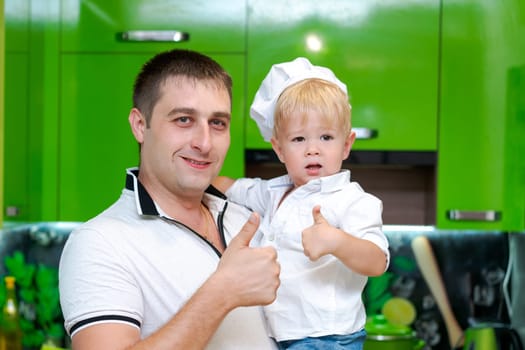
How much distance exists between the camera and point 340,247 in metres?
1.32

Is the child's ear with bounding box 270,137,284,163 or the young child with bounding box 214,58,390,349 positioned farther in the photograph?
the child's ear with bounding box 270,137,284,163

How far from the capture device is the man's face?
1.45m

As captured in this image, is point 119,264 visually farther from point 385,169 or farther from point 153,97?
point 385,169

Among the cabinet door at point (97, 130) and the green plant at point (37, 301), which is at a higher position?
the cabinet door at point (97, 130)

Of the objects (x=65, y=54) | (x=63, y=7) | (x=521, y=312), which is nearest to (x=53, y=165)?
(x=65, y=54)

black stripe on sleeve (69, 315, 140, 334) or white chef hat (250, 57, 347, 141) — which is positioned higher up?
white chef hat (250, 57, 347, 141)

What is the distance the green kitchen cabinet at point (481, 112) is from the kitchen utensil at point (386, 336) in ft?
1.53

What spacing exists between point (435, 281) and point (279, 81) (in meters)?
1.59

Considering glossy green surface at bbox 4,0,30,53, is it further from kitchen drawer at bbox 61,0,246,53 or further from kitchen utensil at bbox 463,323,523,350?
kitchen utensil at bbox 463,323,523,350

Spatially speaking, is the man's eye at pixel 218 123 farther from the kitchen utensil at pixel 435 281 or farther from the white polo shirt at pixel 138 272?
the kitchen utensil at pixel 435 281

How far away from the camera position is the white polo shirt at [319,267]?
4.64 ft

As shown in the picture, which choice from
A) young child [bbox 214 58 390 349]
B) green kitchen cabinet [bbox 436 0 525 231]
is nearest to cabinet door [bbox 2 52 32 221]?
young child [bbox 214 58 390 349]

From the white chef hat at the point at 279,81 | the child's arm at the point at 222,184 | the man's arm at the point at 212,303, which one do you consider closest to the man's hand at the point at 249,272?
the man's arm at the point at 212,303

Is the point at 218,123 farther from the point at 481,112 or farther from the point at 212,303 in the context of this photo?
the point at 481,112
